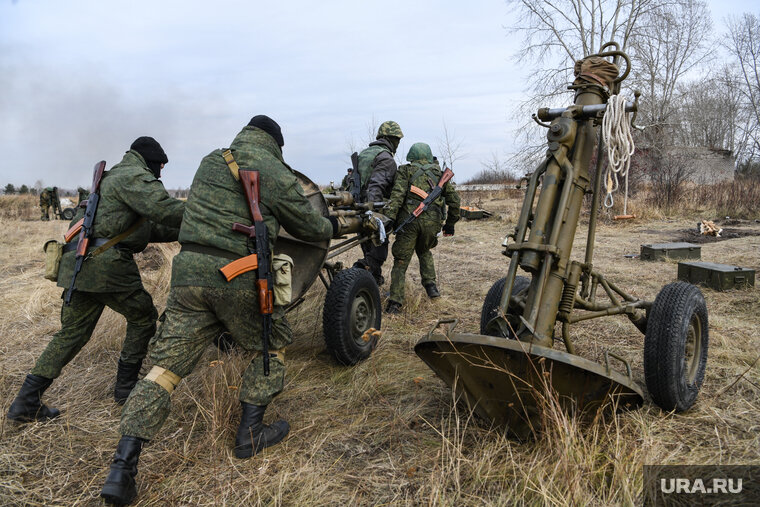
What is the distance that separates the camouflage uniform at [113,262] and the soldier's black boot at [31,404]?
5 cm

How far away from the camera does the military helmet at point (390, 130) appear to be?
20.4 feet

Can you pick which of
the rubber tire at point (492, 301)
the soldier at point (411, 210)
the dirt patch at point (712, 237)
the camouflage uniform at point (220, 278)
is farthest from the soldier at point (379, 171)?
the dirt patch at point (712, 237)

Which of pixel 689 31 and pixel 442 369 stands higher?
pixel 689 31

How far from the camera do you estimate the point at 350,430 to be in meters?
3.01

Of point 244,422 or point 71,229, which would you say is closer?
point 244,422

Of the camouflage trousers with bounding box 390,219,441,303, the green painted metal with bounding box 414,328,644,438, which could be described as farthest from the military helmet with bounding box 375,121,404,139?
the green painted metal with bounding box 414,328,644,438

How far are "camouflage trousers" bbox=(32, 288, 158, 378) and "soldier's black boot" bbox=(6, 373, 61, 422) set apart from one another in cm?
6

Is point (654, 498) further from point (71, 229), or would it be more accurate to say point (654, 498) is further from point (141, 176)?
point (71, 229)

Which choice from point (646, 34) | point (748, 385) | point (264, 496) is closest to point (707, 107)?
point (646, 34)

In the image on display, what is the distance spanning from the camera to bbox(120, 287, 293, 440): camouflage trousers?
249cm

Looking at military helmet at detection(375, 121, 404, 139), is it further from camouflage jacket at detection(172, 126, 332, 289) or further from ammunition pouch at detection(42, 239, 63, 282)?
ammunition pouch at detection(42, 239, 63, 282)

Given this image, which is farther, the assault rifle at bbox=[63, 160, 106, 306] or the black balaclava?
the black balaclava

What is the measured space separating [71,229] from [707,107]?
152 ft

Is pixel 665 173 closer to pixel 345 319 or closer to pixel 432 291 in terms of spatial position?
pixel 432 291
